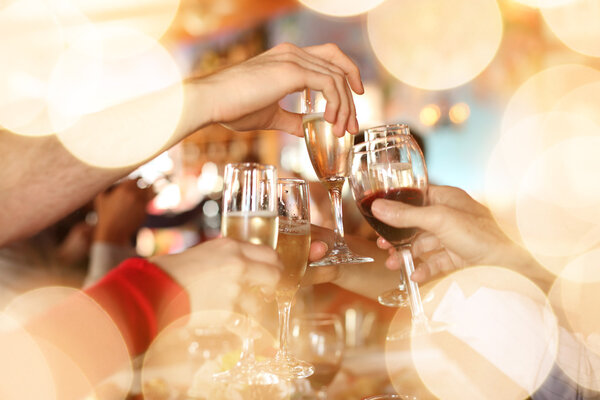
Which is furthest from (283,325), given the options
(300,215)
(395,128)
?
(395,128)

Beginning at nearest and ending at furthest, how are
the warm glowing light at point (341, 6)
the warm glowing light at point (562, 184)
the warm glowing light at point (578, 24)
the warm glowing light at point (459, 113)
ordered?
the warm glowing light at point (578, 24), the warm glowing light at point (562, 184), the warm glowing light at point (459, 113), the warm glowing light at point (341, 6)

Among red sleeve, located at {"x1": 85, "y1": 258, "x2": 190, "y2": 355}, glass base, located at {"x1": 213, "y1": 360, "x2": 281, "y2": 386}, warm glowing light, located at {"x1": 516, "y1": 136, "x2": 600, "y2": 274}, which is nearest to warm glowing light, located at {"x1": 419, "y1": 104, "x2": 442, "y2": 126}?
warm glowing light, located at {"x1": 516, "y1": 136, "x2": 600, "y2": 274}

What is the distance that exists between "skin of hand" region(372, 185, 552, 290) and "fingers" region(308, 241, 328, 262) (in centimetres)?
18

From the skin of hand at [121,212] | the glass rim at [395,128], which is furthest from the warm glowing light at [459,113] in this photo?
the glass rim at [395,128]

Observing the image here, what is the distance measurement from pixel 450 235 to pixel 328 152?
0.31m

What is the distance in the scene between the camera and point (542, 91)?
571 centimetres

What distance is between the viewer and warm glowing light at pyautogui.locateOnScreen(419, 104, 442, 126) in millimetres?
5988

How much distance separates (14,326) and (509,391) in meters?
0.93

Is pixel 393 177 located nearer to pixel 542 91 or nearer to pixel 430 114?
pixel 430 114

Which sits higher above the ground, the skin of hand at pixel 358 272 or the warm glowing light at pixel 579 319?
the skin of hand at pixel 358 272

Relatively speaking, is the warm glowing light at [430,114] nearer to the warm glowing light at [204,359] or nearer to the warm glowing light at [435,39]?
the warm glowing light at [435,39]

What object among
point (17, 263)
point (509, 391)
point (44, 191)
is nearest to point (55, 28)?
point (17, 263)

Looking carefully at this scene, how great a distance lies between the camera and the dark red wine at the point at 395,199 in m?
0.95

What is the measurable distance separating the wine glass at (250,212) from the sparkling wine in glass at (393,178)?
0.60 feet
